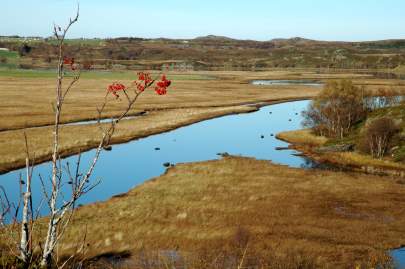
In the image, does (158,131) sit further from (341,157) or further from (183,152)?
(341,157)

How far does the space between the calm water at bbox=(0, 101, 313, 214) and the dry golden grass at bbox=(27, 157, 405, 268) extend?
428 centimetres

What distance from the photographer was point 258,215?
32.8m

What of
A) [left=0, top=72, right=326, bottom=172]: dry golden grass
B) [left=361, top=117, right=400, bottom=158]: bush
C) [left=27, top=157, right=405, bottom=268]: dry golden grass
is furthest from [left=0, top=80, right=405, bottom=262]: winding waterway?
[left=361, top=117, right=400, bottom=158]: bush

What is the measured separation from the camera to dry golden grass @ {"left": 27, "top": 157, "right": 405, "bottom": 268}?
27234 millimetres

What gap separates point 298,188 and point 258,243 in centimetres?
1445

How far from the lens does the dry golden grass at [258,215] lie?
2723 cm

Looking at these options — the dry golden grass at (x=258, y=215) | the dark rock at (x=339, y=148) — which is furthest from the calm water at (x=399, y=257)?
the dark rock at (x=339, y=148)

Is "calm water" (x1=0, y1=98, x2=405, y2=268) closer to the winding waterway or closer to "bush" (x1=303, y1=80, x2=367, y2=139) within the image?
the winding waterway

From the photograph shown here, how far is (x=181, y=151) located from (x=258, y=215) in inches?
1035

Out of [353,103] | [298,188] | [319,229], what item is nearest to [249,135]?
[353,103]

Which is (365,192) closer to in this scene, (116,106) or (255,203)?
(255,203)

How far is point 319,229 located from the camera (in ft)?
99.2

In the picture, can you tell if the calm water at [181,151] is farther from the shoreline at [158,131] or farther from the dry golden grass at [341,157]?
the dry golden grass at [341,157]

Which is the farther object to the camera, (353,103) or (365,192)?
(353,103)
